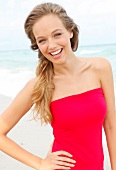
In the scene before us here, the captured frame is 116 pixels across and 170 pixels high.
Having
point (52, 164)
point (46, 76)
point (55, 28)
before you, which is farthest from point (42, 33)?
point (52, 164)

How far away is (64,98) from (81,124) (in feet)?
0.70

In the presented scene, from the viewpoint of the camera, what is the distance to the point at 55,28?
7.18 ft

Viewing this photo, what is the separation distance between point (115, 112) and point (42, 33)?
797mm

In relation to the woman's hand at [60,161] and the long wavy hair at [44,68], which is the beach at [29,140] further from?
the long wavy hair at [44,68]

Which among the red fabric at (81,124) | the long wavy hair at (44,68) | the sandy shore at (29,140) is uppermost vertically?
the long wavy hair at (44,68)

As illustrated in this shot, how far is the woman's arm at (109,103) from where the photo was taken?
235 cm

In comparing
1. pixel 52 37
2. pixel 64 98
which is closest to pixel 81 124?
pixel 64 98

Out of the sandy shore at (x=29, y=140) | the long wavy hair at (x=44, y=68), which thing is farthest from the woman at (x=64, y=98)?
the sandy shore at (x=29, y=140)

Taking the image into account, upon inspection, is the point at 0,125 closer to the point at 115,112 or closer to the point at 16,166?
the point at 115,112

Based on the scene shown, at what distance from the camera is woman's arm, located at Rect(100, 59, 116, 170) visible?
2.35 m

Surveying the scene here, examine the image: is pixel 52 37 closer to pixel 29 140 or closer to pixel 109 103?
pixel 109 103

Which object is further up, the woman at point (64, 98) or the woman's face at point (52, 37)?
the woman's face at point (52, 37)

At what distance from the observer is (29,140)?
629 centimetres

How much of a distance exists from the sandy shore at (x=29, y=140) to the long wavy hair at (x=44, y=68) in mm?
3013
